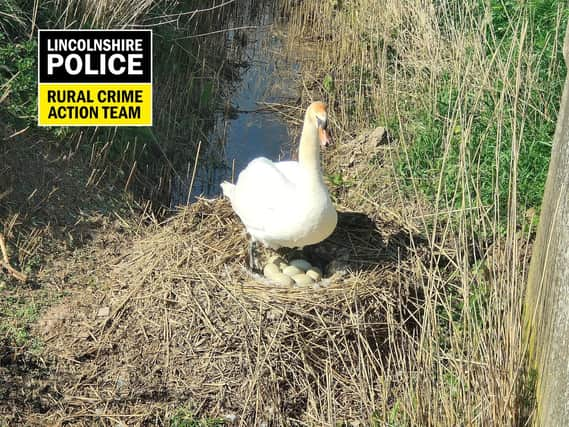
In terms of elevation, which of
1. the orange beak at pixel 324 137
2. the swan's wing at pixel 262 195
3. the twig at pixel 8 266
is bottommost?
the twig at pixel 8 266

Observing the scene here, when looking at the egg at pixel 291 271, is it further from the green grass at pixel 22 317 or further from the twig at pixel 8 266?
the twig at pixel 8 266

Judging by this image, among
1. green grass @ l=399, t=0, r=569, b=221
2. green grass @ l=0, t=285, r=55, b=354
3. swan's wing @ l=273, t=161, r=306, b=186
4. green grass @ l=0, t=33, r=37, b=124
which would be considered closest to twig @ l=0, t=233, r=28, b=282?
green grass @ l=0, t=285, r=55, b=354

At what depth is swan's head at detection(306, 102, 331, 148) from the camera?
5.20 metres

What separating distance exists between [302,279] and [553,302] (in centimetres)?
243

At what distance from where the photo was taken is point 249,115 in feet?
30.7

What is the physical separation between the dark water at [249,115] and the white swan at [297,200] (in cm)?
155

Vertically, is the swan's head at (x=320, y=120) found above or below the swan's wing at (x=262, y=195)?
above

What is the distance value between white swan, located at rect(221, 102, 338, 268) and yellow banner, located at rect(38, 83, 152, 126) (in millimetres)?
1901

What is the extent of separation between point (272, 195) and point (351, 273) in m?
0.79

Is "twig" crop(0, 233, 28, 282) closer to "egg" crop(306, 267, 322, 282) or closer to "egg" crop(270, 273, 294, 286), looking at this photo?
"egg" crop(270, 273, 294, 286)

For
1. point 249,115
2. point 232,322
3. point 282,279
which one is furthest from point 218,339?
point 249,115

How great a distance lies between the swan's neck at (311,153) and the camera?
5281 millimetres

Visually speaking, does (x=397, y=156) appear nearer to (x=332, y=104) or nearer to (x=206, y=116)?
(x=332, y=104)

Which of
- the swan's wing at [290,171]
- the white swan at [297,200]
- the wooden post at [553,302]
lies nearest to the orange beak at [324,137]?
the white swan at [297,200]
